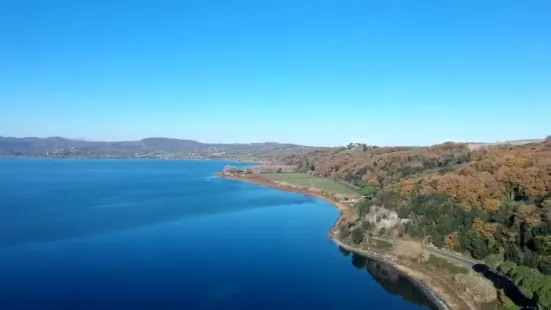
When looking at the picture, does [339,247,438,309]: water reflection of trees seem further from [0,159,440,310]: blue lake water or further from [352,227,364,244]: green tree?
[352,227,364,244]: green tree

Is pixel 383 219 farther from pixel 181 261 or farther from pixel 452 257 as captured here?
pixel 181 261

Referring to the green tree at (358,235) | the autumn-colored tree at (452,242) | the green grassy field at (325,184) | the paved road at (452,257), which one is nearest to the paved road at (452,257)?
the paved road at (452,257)

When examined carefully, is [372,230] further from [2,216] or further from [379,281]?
[2,216]

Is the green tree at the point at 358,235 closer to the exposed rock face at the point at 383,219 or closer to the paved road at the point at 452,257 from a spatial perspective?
the exposed rock face at the point at 383,219

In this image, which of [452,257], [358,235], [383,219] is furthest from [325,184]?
[452,257]

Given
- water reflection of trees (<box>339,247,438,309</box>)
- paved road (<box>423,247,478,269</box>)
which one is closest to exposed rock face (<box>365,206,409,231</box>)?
water reflection of trees (<box>339,247,438,309</box>)

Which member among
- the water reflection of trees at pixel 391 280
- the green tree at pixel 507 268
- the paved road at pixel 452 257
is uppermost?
the green tree at pixel 507 268
